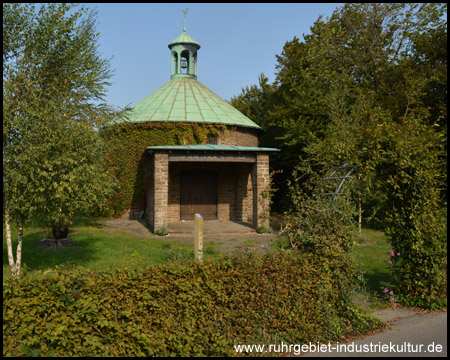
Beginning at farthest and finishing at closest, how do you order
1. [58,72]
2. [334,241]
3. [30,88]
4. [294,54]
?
[294,54]
[58,72]
[30,88]
[334,241]

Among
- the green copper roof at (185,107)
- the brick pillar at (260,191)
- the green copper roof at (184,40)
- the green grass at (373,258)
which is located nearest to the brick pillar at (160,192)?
the brick pillar at (260,191)

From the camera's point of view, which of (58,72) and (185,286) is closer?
(185,286)

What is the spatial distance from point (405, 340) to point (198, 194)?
42.9ft

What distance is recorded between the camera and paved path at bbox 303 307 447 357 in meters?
4.55

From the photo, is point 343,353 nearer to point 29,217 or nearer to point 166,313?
point 166,313

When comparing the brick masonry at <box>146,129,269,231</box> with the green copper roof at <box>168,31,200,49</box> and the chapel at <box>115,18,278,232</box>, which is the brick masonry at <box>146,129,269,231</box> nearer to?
the chapel at <box>115,18,278,232</box>

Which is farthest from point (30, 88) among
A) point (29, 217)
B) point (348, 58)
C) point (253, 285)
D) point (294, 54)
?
point (294, 54)

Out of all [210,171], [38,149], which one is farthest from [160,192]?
[38,149]

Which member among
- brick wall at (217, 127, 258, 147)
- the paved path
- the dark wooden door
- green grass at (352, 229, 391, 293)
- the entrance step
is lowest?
the paved path

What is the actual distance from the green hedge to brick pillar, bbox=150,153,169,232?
907 centimetres

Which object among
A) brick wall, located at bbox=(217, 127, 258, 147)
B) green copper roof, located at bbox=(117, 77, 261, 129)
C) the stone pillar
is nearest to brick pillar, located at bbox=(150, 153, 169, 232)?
green copper roof, located at bbox=(117, 77, 261, 129)

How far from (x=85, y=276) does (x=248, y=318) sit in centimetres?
205

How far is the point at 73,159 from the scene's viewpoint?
681cm

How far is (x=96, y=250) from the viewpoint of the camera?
33.8 feet
